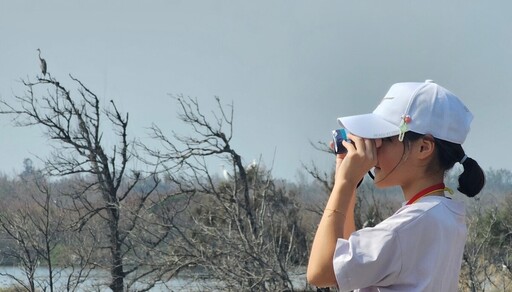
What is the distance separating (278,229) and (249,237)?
1.58 metres

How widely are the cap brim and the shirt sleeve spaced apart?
0.78ft

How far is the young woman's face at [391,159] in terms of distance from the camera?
1964 millimetres

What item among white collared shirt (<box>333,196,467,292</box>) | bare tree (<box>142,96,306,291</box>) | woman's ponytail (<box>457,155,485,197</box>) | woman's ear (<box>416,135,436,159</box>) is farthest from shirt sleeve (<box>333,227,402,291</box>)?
bare tree (<box>142,96,306,291</box>)

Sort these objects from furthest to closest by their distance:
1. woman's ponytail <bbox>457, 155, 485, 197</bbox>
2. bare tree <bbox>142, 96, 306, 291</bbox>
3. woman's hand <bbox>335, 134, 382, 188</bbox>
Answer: bare tree <bbox>142, 96, 306, 291</bbox> < woman's ponytail <bbox>457, 155, 485, 197</bbox> < woman's hand <bbox>335, 134, 382, 188</bbox>

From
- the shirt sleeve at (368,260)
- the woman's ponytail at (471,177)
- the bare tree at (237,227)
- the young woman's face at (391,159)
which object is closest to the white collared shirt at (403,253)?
the shirt sleeve at (368,260)

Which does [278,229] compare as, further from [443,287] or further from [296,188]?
[443,287]

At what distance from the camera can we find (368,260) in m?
1.80

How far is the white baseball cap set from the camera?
1.94m

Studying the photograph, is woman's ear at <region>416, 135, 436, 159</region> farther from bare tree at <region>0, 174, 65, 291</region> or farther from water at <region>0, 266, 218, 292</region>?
bare tree at <region>0, 174, 65, 291</region>

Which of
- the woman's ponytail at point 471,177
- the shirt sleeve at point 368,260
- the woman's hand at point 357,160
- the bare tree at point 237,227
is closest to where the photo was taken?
the shirt sleeve at point 368,260

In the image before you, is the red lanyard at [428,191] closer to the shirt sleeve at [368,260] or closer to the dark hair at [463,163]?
the dark hair at [463,163]

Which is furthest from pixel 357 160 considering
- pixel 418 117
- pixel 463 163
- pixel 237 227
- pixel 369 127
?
pixel 237 227

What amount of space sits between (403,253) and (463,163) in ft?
1.24

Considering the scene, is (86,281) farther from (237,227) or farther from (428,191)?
(428,191)
